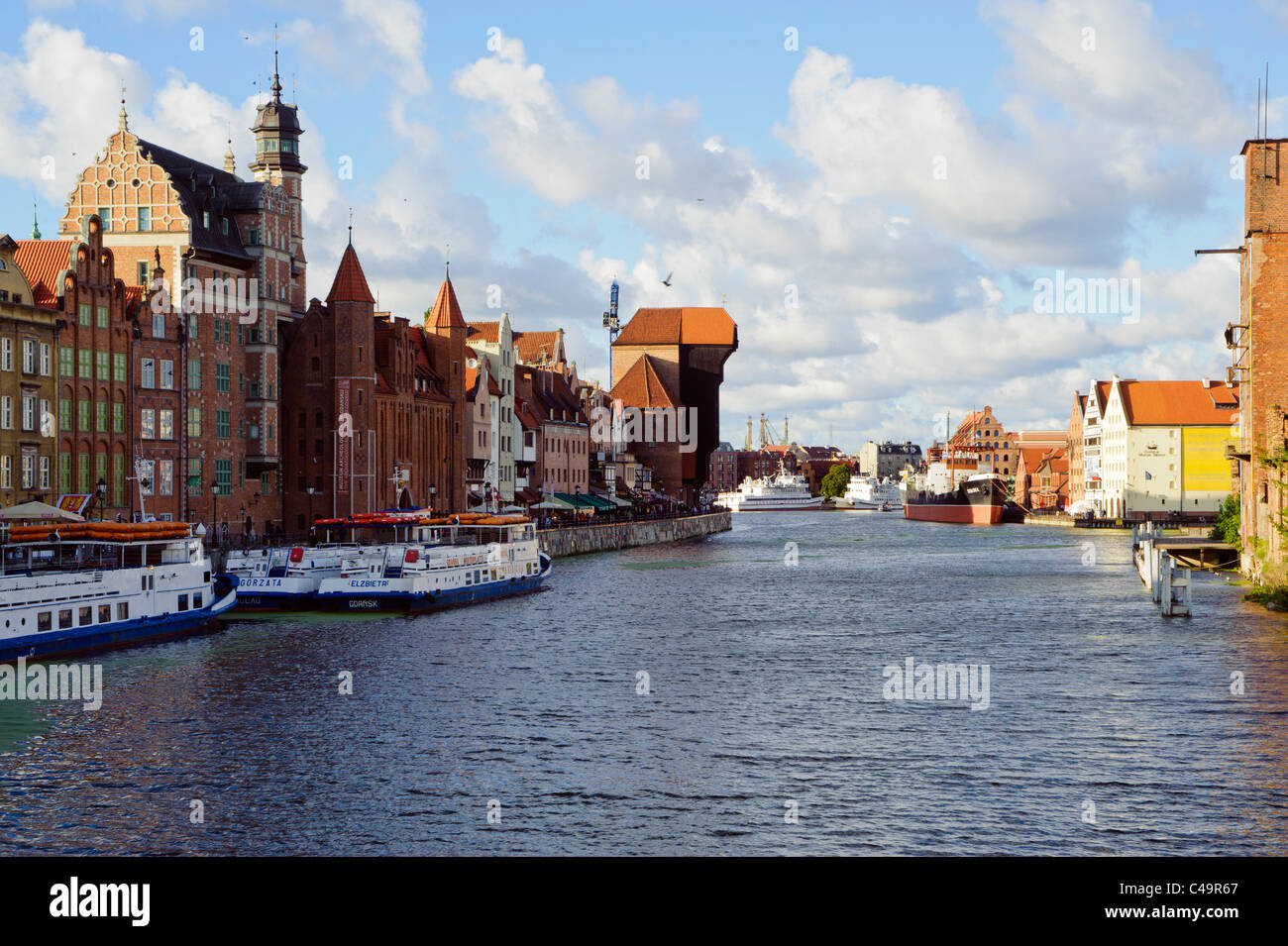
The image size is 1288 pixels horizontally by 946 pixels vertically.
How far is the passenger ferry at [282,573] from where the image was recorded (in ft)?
220

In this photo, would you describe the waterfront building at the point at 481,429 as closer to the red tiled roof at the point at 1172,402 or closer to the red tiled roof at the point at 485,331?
the red tiled roof at the point at 485,331

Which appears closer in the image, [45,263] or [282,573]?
[282,573]

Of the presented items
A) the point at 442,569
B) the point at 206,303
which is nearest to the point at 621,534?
the point at 206,303

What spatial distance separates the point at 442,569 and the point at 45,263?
28.0 meters

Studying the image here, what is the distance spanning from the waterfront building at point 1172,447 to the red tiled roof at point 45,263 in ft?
491

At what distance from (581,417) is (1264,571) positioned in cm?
10150

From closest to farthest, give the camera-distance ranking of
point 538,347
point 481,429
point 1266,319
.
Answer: point 1266,319
point 481,429
point 538,347

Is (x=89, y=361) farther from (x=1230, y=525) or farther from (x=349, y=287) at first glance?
(x=1230, y=525)

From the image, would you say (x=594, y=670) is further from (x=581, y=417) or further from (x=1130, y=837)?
(x=581, y=417)

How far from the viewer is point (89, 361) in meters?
75.9

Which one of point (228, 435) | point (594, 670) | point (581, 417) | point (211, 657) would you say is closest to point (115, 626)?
point (211, 657)

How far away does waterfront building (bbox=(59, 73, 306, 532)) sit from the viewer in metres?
84.4

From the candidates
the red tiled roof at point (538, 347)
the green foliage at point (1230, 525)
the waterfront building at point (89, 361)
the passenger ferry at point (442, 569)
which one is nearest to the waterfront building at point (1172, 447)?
the green foliage at point (1230, 525)

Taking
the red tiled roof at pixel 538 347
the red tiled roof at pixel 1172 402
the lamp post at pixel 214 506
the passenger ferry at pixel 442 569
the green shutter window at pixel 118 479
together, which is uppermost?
the red tiled roof at pixel 538 347
